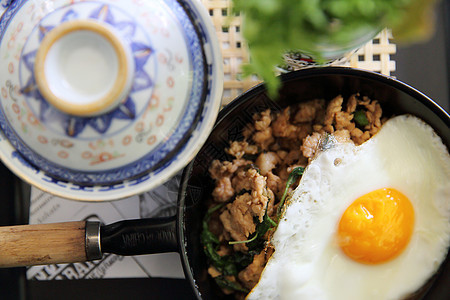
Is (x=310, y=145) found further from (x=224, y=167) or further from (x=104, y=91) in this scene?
(x=104, y=91)

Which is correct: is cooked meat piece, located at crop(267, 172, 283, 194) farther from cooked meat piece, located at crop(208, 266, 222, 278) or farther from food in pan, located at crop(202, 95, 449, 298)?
cooked meat piece, located at crop(208, 266, 222, 278)

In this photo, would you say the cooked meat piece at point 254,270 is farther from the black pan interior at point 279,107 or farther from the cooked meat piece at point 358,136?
the cooked meat piece at point 358,136

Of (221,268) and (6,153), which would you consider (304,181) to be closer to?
(221,268)

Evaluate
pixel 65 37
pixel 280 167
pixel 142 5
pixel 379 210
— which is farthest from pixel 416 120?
pixel 65 37

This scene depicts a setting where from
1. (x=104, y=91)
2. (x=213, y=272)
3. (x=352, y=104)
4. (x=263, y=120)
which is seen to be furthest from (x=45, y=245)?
(x=352, y=104)

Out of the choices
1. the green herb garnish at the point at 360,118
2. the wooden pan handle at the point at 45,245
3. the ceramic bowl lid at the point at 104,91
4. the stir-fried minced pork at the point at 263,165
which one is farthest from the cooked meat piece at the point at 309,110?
the wooden pan handle at the point at 45,245
